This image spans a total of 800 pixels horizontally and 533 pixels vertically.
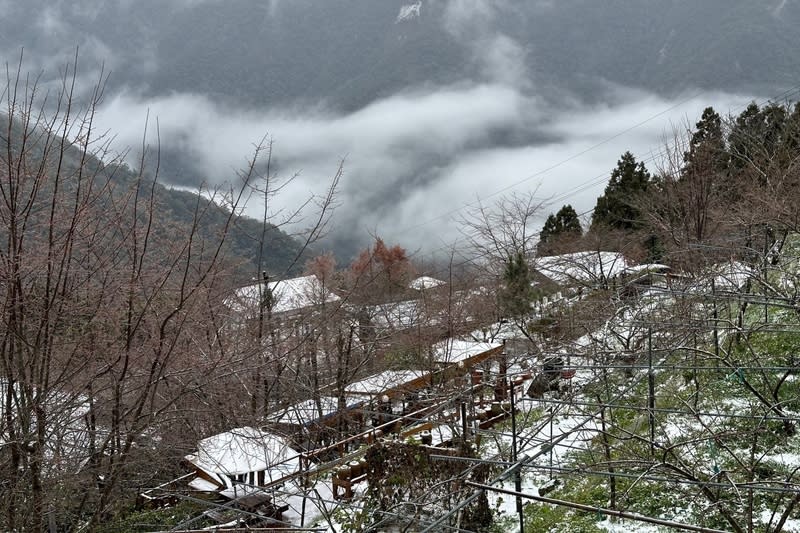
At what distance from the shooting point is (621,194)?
32125mm

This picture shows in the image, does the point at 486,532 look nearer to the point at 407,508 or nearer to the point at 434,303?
the point at 407,508

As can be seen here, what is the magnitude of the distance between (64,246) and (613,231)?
2967 centimetres

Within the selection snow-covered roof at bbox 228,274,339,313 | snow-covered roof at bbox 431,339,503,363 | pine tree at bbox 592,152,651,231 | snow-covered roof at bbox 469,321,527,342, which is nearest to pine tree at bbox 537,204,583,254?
pine tree at bbox 592,152,651,231

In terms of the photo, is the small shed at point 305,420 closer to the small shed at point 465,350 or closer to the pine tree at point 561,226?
the small shed at point 465,350

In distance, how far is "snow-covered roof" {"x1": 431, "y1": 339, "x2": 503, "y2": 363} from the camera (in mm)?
16594

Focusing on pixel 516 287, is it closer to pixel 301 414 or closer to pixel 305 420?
pixel 301 414

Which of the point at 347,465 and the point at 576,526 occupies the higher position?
the point at 347,465

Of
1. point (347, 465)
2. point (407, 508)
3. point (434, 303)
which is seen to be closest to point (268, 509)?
point (347, 465)

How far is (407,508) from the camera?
29.9 feet

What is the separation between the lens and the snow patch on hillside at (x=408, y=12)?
17475 cm

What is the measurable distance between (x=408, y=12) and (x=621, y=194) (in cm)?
15683

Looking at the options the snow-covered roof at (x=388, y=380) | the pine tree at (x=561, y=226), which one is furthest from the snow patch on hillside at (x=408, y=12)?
the snow-covered roof at (x=388, y=380)

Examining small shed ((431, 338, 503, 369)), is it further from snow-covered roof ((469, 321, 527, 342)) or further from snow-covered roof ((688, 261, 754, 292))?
snow-covered roof ((688, 261, 754, 292))

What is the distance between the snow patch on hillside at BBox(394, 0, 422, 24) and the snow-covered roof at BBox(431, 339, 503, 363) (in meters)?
169
